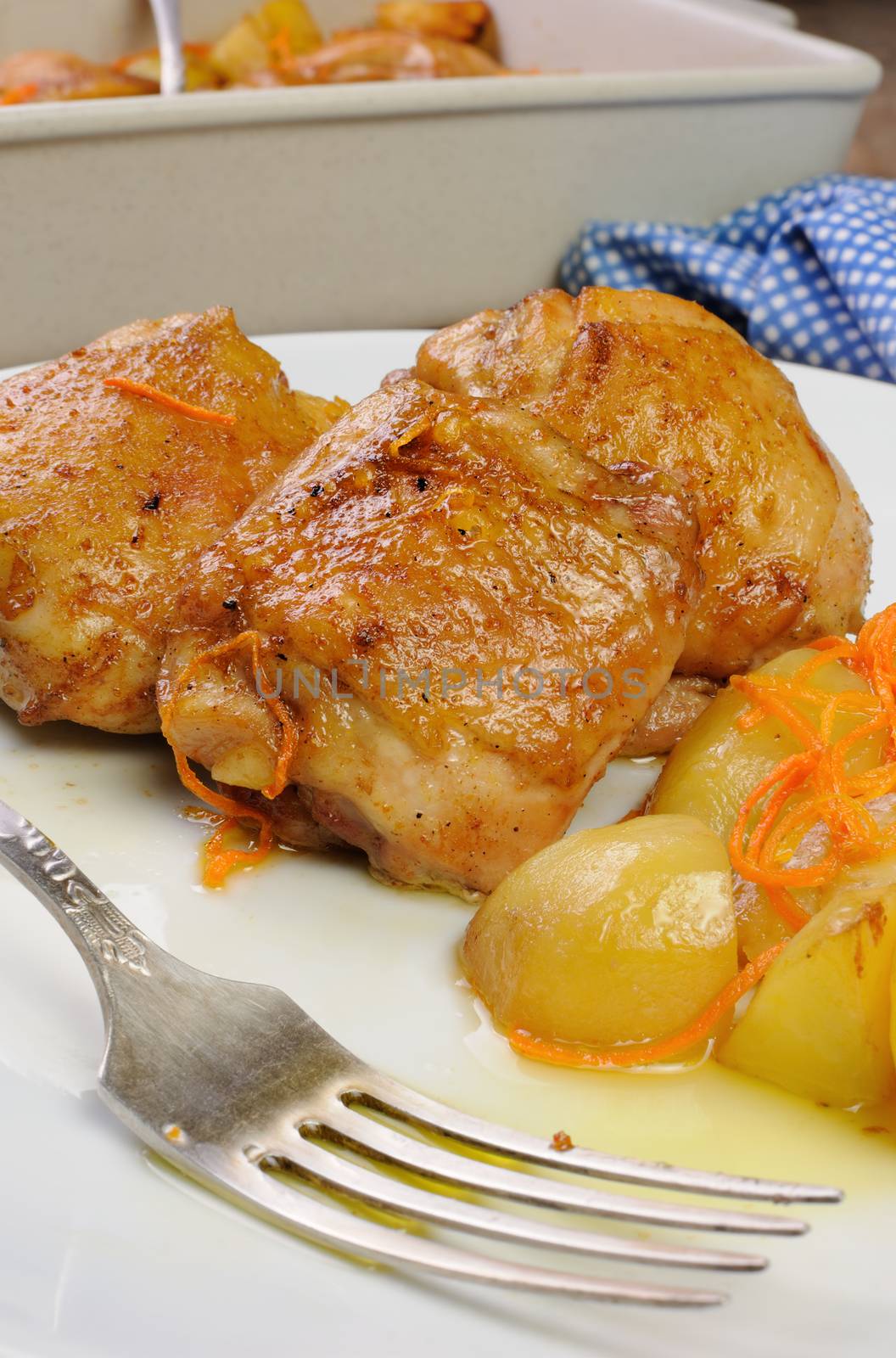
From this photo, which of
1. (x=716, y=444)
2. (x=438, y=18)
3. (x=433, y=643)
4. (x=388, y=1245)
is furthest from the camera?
(x=438, y=18)

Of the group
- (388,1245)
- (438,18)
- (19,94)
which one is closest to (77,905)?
(388,1245)

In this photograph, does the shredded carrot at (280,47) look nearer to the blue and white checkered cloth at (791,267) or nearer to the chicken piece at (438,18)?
the chicken piece at (438,18)

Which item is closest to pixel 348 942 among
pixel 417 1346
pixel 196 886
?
pixel 196 886

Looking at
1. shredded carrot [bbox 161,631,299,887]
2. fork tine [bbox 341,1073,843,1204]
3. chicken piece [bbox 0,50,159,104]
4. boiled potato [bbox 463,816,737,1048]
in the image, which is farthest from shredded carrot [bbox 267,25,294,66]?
fork tine [bbox 341,1073,843,1204]

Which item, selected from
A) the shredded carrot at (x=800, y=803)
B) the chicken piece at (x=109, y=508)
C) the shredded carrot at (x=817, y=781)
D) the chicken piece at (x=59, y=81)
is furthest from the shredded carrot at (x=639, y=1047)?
the chicken piece at (x=59, y=81)

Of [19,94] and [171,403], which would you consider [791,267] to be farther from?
[19,94]

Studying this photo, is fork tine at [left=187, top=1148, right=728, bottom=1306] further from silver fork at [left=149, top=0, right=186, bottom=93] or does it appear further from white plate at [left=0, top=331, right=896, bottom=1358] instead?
silver fork at [left=149, top=0, right=186, bottom=93]

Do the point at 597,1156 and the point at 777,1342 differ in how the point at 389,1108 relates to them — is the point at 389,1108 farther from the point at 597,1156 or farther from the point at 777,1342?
the point at 777,1342
